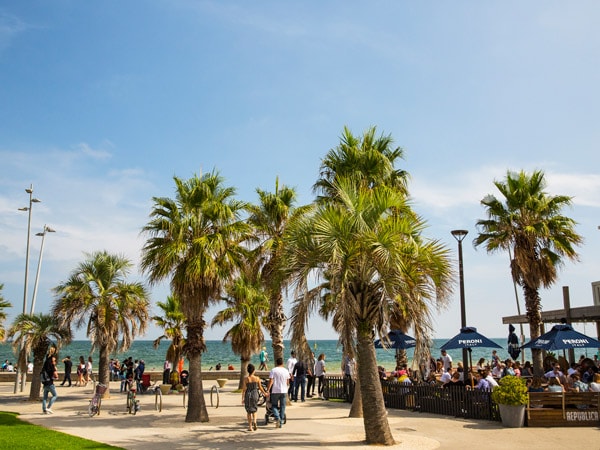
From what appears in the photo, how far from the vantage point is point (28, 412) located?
19281mm

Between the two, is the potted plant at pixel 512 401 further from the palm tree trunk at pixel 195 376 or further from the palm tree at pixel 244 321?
the palm tree at pixel 244 321

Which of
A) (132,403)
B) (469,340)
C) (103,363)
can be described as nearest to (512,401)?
(469,340)

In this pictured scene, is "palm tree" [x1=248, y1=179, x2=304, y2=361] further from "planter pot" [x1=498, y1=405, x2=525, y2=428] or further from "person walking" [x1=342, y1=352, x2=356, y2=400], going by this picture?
"planter pot" [x1=498, y1=405, x2=525, y2=428]

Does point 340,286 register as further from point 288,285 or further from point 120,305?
point 120,305

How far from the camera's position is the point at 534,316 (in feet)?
76.3

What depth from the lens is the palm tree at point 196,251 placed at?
650 inches

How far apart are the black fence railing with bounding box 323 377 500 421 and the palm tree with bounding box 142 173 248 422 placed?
680cm

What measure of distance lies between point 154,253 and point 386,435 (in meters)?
8.82

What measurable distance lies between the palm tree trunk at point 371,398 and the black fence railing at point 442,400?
187 inches

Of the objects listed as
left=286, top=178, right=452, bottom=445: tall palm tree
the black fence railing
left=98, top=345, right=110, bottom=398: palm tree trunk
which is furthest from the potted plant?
left=98, top=345, right=110, bottom=398: palm tree trunk

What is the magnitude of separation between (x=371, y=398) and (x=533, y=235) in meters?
13.9

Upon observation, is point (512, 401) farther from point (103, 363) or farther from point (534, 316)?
point (103, 363)

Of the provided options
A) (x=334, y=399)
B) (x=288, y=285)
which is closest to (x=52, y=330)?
(x=334, y=399)

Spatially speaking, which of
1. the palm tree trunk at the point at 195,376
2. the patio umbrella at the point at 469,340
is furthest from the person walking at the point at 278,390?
the patio umbrella at the point at 469,340
